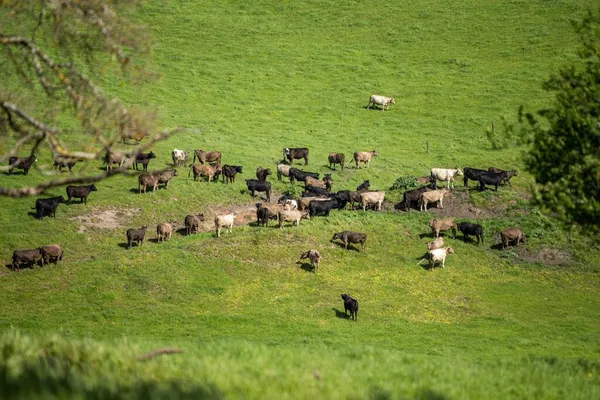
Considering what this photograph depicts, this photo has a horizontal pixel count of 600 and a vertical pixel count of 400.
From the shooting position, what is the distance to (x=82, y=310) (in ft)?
82.7

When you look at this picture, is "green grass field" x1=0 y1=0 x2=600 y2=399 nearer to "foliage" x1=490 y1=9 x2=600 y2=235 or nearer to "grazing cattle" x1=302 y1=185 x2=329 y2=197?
"grazing cattle" x1=302 y1=185 x2=329 y2=197

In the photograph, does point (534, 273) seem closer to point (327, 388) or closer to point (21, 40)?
point (327, 388)

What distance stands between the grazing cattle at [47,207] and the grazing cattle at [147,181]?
17.4 ft

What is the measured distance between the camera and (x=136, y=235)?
33.1 metres

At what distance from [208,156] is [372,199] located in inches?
515

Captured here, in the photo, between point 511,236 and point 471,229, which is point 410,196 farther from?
point 511,236

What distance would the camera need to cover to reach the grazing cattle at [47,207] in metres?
35.2

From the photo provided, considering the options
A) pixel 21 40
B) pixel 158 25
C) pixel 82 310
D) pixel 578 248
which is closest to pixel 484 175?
pixel 578 248

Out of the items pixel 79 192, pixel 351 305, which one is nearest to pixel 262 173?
pixel 79 192

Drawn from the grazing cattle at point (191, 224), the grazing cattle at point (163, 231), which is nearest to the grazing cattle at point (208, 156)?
the grazing cattle at point (191, 224)

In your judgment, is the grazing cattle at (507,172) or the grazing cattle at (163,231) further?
the grazing cattle at (507,172)

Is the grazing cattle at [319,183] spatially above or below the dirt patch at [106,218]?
above

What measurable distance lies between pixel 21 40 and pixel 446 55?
6927 cm

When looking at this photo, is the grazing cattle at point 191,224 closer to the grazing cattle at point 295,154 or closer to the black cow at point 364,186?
the black cow at point 364,186
